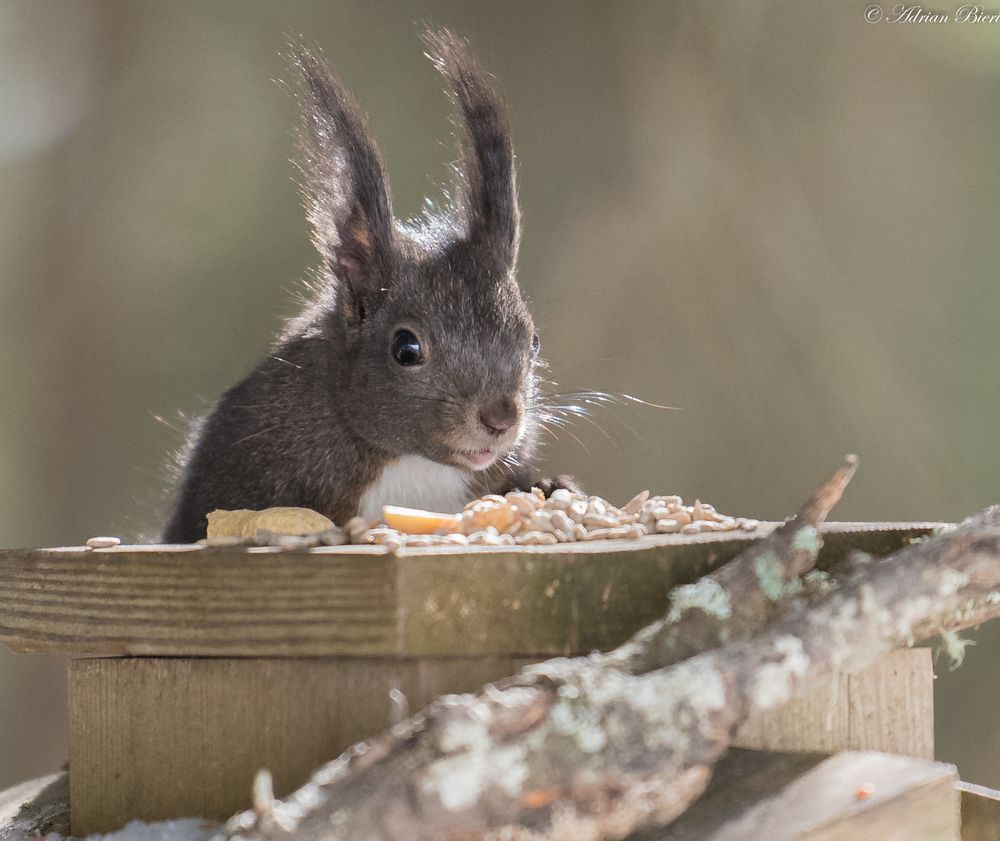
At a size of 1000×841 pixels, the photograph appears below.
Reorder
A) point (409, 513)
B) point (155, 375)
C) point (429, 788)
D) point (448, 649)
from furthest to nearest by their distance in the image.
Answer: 1. point (155, 375)
2. point (409, 513)
3. point (448, 649)
4. point (429, 788)

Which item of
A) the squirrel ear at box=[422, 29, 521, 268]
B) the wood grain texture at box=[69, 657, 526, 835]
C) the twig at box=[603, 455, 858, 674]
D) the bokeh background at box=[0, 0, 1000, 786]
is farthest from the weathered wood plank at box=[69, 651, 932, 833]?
the bokeh background at box=[0, 0, 1000, 786]

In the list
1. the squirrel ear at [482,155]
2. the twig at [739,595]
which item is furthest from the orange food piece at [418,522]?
the squirrel ear at [482,155]

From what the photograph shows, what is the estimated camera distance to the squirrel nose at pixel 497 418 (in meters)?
1.41

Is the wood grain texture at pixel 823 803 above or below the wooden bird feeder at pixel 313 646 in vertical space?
below

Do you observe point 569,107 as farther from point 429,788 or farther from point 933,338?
point 429,788

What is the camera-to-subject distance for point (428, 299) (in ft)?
4.81

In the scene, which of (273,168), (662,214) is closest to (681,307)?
(662,214)

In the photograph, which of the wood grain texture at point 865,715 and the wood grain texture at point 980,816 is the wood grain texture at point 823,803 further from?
the wood grain texture at point 980,816

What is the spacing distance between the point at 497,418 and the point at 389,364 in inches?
5.8

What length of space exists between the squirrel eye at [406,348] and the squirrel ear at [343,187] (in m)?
0.06

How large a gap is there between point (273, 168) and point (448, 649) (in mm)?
2057

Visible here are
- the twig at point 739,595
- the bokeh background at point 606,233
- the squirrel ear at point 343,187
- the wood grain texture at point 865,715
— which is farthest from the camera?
the bokeh background at point 606,233

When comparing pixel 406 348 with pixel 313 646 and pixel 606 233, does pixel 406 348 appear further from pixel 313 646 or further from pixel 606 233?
pixel 606 233

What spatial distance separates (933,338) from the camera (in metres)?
2.72
